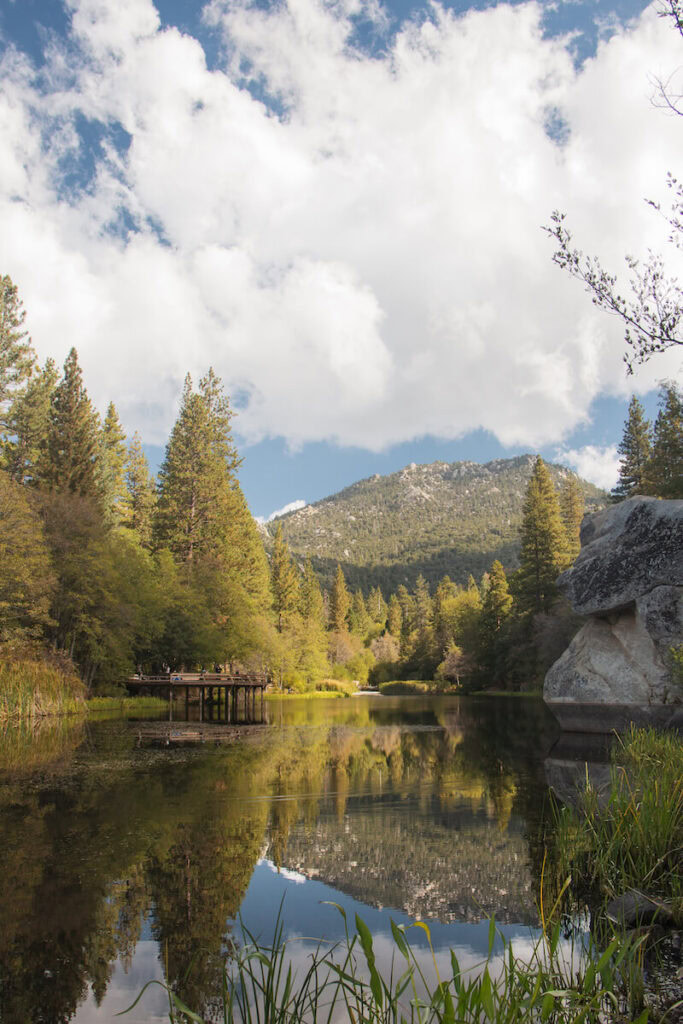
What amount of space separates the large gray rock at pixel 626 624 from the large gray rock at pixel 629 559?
0.08 feet

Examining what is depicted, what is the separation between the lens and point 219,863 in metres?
7.90

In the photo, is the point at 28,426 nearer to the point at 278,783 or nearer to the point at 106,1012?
the point at 278,783

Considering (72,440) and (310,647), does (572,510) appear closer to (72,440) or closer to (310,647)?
(310,647)

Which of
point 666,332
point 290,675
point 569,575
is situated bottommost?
point 290,675

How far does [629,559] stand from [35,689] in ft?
63.3

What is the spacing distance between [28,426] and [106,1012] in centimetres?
4364

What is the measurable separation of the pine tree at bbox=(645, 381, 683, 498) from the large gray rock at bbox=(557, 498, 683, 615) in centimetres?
1405

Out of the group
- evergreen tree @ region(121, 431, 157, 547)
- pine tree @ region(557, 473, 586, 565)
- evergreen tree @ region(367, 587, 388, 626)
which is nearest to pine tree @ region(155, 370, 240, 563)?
evergreen tree @ region(121, 431, 157, 547)

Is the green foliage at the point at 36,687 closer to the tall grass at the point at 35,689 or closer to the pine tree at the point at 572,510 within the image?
the tall grass at the point at 35,689

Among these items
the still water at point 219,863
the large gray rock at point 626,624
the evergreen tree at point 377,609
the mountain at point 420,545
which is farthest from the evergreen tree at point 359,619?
the still water at point 219,863

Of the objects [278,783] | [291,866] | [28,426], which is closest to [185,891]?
[291,866]

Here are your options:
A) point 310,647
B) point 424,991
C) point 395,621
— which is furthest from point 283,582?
point 424,991

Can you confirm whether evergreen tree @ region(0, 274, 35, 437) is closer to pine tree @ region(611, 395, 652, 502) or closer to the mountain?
pine tree @ region(611, 395, 652, 502)

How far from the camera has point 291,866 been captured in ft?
26.5
